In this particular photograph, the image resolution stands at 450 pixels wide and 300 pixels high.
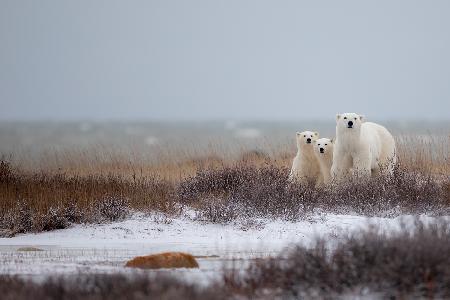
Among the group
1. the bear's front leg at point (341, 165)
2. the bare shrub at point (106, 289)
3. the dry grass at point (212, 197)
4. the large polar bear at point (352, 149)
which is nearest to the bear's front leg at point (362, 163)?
the large polar bear at point (352, 149)

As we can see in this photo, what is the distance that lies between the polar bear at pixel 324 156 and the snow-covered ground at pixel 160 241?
11.9 feet

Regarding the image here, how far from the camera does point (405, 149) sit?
1570cm

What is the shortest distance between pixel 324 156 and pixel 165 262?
7.75 meters

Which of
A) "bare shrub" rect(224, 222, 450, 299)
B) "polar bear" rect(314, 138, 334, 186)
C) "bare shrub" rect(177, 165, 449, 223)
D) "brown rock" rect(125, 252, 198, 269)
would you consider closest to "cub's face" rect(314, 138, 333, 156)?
"polar bear" rect(314, 138, 334, 186)

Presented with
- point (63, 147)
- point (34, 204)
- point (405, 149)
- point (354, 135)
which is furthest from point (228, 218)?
point (63, 147)

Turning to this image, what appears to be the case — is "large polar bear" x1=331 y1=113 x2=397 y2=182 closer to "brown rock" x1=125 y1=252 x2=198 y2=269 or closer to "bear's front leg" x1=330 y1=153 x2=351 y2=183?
"bear's front leg" x1=330 y1=153 x2=351 y2=183

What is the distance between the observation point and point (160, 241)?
9258 millimetres

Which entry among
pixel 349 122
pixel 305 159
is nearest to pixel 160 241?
pixel 349 122

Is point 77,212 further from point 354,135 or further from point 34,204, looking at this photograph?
point 354,135

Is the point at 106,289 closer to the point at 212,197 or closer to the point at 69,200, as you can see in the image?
the point at 69,200

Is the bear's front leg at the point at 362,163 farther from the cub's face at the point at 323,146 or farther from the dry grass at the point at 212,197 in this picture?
the dry grass at the point at 212,197

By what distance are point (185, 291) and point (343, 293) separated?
47.9 inches

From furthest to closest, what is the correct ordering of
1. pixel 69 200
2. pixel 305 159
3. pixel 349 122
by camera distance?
1. pixel 305 159
2. pixel 349 122
3. pixel 69 200

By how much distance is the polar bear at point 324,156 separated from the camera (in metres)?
13.9
